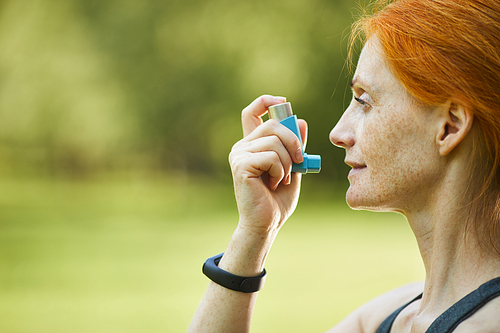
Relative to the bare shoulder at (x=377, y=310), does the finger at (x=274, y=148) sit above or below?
above

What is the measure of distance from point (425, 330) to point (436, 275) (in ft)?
0.30

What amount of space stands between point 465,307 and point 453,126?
0.92 feet

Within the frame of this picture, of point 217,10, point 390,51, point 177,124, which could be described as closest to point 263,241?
point 390,51

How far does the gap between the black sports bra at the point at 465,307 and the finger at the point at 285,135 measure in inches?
14.9

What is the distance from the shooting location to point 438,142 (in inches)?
26.9

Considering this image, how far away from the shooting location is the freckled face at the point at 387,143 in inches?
27.6

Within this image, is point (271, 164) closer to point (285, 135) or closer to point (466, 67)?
point (285, 135)

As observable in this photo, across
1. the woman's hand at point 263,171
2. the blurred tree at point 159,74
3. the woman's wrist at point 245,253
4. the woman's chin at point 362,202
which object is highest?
the blurred tree at point 159,74

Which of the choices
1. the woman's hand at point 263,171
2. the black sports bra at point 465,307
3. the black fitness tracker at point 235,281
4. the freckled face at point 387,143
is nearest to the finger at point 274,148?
the woman's hand at point 263,171

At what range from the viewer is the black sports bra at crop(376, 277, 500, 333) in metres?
0.63

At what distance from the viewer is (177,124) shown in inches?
265

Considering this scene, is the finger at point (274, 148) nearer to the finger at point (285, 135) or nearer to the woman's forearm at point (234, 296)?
the finger at point (285, 135)

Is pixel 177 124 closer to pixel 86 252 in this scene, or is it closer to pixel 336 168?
pixel 336 168

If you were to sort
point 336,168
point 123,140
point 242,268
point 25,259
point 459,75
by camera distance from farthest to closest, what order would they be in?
point 123,140, point 336,168, point 25,259, point 242,268, point 459,75
